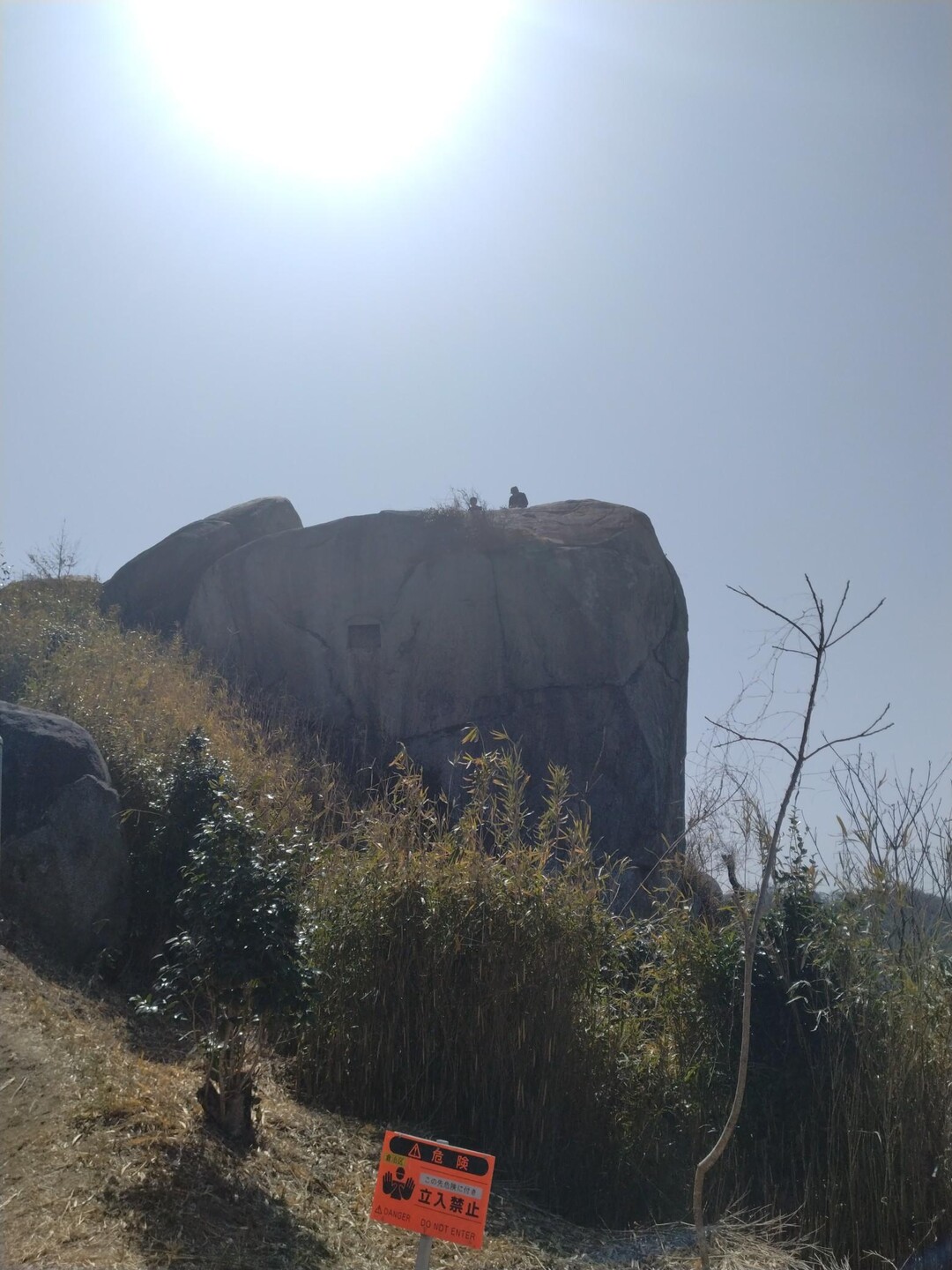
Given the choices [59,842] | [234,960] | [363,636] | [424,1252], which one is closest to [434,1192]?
[424,1252]

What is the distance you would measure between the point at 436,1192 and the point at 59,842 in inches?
174

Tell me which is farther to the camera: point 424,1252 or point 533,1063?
point 533,1063

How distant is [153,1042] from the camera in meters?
6.00

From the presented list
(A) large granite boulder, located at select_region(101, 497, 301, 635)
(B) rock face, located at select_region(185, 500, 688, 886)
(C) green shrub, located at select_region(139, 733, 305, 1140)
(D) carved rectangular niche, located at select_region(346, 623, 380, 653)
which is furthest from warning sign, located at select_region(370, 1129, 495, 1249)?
(A) large granite boulder, located at select_region(101, 497, 301, 635)

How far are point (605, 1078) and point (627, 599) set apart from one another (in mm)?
8119

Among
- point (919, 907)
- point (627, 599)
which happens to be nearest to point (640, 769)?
point (627, 599)

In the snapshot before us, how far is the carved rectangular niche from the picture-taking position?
1364 cm

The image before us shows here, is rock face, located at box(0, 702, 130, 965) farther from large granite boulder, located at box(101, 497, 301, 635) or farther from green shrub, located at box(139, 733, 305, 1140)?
large granite boulder, located at box(101, 497, 301, 635)

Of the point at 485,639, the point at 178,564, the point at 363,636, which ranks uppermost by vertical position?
the point at 178,564

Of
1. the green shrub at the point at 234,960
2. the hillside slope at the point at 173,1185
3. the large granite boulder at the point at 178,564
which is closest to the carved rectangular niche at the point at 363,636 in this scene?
the large granite boulder at the point at 178,564

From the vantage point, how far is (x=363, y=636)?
13.7m

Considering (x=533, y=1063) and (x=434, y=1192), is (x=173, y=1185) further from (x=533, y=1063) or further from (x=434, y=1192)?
(x=533, y=1063)

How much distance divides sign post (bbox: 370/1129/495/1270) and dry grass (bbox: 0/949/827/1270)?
0.91 meters

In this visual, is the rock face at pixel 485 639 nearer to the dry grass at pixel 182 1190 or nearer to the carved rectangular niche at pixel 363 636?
the carved rectangular niche at pixel 363 636
